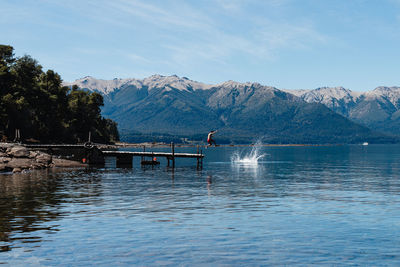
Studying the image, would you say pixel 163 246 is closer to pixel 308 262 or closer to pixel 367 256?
pixel 308 262

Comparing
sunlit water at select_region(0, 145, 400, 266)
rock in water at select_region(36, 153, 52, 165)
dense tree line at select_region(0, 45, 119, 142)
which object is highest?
dense tree line at select_region(0, 45, 119, 142)

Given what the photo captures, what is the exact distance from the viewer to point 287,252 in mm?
22078

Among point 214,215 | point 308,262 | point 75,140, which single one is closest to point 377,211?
point 214,215

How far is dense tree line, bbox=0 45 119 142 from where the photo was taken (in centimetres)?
11494

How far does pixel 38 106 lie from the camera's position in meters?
130

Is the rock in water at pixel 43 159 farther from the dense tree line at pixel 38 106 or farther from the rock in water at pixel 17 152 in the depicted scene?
the dense tree line at pixel 38 106

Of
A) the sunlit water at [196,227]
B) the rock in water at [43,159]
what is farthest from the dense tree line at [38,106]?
the sunlit water at [196,227]

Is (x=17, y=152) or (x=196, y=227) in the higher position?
(x=17, y=152)

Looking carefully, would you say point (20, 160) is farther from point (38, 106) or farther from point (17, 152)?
point (38, 106)

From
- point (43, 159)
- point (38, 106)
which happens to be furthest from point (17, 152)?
point (38, 106)

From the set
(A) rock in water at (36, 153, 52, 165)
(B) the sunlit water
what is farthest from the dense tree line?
(B) the sunlit water

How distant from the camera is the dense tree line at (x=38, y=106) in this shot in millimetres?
114938

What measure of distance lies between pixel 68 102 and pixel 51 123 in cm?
1663

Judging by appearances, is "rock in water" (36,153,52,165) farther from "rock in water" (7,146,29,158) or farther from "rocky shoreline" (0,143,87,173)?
"rock in water" (7,146,29,158)
